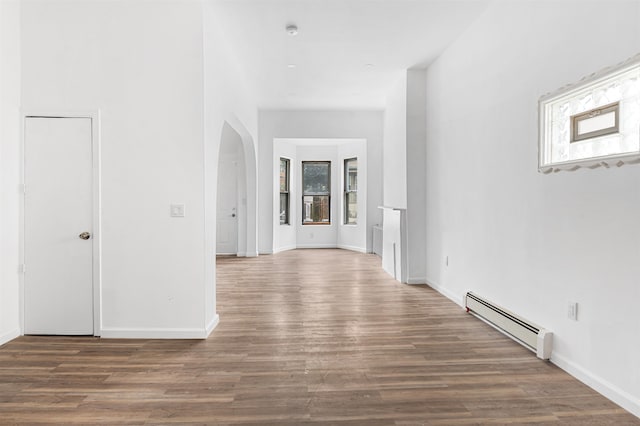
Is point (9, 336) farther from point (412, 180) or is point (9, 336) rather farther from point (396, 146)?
point (396, 146)

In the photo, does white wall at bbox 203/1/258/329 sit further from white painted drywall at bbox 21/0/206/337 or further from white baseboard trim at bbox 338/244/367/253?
white baseboard trim at bbox 338/244/367/253

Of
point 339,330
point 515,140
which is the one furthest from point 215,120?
point 515,140

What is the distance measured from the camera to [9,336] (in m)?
3.16

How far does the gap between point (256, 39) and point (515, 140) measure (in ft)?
9.43

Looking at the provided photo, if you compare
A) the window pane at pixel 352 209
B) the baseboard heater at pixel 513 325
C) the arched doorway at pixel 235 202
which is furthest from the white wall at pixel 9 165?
the window pane at pixel 352 209

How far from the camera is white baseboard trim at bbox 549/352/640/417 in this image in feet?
6.79

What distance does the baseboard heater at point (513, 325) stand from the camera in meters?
2.72

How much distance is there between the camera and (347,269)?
642cm

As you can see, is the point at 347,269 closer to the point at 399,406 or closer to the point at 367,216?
the point at 367,216

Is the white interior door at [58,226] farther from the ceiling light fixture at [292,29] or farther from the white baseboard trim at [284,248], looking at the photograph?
the white baseboard trim at [284,248]

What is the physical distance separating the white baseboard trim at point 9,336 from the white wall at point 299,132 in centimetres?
505

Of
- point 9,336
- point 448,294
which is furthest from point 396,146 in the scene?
point 9,336

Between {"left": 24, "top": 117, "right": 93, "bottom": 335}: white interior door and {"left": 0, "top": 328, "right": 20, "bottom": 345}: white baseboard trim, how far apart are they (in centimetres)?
8

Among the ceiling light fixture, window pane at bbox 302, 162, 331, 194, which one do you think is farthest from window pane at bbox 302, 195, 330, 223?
the ceiling light fixture
